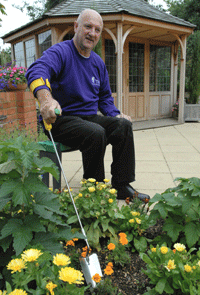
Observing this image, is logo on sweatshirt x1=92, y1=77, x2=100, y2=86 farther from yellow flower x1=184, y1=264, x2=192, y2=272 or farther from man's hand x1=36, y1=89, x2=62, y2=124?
yellow flower x1=184, y1=264, x2=192, y2=272

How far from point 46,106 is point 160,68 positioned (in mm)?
9195

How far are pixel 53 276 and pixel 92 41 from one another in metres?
2.12

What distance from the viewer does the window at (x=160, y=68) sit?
10.1 m

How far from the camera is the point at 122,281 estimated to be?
4.62 feet

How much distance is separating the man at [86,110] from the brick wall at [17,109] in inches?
89.9

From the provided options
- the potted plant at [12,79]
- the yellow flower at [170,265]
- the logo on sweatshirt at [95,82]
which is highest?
the potted plant at [12,79]

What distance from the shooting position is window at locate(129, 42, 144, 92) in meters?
9.43

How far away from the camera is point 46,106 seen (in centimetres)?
187

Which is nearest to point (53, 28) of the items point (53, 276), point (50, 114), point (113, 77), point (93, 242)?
point (113, 77)

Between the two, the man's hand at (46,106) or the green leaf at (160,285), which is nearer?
the green leaf at (160,285)

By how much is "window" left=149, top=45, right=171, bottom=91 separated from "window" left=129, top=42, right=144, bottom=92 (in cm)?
51

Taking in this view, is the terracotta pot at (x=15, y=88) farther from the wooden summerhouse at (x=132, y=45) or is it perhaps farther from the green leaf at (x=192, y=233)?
the green leaf at (x=192, y=233)

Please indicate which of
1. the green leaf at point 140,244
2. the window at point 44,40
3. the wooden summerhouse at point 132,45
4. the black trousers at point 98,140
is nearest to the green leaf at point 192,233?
the green leaf at point 140,244

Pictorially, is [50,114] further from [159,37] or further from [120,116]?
[159,37]
